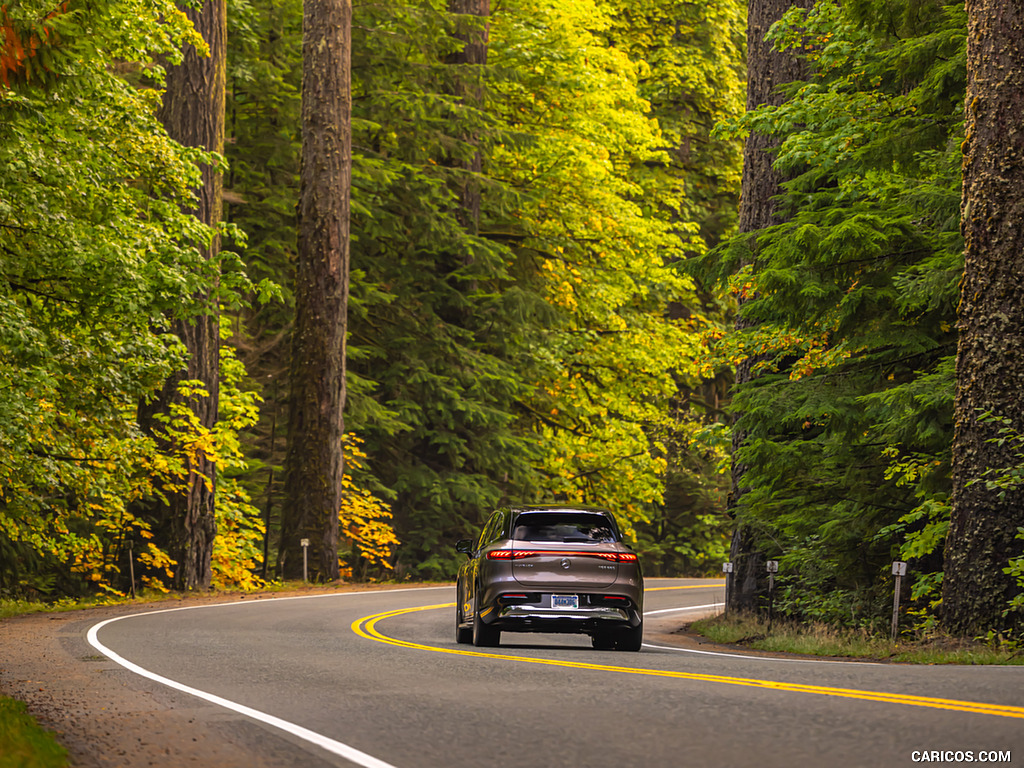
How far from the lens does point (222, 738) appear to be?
847cm

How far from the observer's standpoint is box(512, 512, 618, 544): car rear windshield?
49.4 ft

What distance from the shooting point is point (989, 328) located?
1366 cm

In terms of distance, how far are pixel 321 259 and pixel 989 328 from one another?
1925 centimetres

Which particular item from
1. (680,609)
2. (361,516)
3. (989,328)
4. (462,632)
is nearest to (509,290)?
(361,516)

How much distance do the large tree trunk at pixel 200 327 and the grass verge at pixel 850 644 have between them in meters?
12.2

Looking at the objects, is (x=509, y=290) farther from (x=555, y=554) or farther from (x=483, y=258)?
(x=555, y=554)

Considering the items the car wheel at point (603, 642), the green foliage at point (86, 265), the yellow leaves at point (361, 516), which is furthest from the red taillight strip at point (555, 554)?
the yellow leaves at point (361, 516)

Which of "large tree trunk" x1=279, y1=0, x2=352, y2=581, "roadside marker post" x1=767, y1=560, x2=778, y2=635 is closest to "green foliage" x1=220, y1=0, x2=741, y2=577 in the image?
"large tree trunk" x1=279, y1=0, x2=352, y2=581

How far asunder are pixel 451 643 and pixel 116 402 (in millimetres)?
7562

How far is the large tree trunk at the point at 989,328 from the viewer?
13.6 metres

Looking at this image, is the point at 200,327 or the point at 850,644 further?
the point at 200,327

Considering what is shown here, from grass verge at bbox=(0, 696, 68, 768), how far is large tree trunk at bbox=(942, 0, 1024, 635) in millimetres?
9297

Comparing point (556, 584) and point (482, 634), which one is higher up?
point (556, 584)

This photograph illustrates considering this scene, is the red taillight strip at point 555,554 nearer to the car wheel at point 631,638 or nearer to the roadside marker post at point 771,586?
the car wheel at point 631,638
